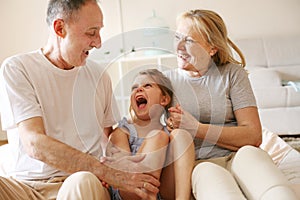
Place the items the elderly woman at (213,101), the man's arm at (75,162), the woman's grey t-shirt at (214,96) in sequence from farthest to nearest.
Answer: the woman's grey t-shirt at (214,96) < the elderly woman at (213,101) < the man's arm at (75,162)

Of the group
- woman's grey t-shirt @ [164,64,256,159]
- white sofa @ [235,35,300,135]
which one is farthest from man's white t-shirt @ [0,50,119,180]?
white sofa @ [235,35,300,135]

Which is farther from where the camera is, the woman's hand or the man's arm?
the woman's hand

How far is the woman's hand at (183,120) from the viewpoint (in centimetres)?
127

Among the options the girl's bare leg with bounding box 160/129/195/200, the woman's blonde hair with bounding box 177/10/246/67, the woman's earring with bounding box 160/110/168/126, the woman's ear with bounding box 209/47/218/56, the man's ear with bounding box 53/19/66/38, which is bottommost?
the girl's bare leg with bounding box 160/129/195/200

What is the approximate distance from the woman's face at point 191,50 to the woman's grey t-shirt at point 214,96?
4cm

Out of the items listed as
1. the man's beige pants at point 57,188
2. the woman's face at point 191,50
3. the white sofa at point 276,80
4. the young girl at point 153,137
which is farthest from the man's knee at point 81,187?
the white sofa at point 276,80

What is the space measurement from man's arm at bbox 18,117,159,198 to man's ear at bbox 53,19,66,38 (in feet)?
1.08

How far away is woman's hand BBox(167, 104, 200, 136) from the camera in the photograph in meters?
1.27

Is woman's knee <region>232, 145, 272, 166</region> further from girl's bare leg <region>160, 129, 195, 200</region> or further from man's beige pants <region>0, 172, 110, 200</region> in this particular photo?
man's beige pants <region>0, 172, 110, 200</region>

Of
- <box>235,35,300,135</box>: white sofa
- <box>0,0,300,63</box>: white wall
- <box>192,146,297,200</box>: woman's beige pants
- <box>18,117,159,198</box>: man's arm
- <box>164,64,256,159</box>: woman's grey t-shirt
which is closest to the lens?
<box>192,146,297,200</box>: woman's beige pants

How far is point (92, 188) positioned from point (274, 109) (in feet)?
7.55

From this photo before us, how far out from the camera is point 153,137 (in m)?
1.24

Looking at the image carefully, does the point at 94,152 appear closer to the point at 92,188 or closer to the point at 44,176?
the point at 44,176

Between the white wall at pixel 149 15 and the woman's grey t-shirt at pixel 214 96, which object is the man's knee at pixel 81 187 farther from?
the white wall at pixel 149 15
